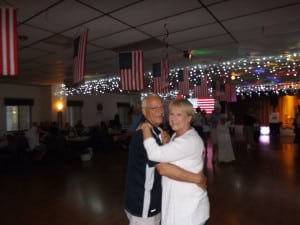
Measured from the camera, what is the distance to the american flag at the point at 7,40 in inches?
121

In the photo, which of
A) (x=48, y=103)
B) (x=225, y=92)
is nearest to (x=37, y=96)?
(x=48, y=103)

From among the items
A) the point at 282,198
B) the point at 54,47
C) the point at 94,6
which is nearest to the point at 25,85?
the point at 54,47

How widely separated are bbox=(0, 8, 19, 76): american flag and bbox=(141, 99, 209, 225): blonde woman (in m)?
2.27

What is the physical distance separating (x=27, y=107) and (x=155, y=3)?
10708 mm

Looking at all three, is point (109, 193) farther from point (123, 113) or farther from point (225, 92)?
point (123, 113)

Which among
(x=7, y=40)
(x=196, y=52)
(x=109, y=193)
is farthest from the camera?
(x=196, y=52)

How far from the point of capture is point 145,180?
5.57ft

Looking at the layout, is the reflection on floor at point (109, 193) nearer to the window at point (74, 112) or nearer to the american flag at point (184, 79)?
the american flag at point (184, 79)

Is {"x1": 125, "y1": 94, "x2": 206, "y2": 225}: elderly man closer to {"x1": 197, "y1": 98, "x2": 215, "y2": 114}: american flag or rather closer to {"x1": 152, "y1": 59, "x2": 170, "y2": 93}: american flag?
{"x1": 152, "y1": 59, "x2": 170, "y2": 93}: american flag

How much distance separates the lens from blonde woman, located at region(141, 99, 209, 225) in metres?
1.54

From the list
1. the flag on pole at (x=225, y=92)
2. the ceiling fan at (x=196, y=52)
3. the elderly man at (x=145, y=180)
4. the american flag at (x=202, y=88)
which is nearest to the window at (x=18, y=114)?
the american flag at (x=202, y=88)

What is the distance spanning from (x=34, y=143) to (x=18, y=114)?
4.96 metres

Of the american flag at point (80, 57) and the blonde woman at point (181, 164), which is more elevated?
the american flag at point (80, 57)

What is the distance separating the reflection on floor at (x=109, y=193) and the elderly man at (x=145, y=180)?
6.09 ft
